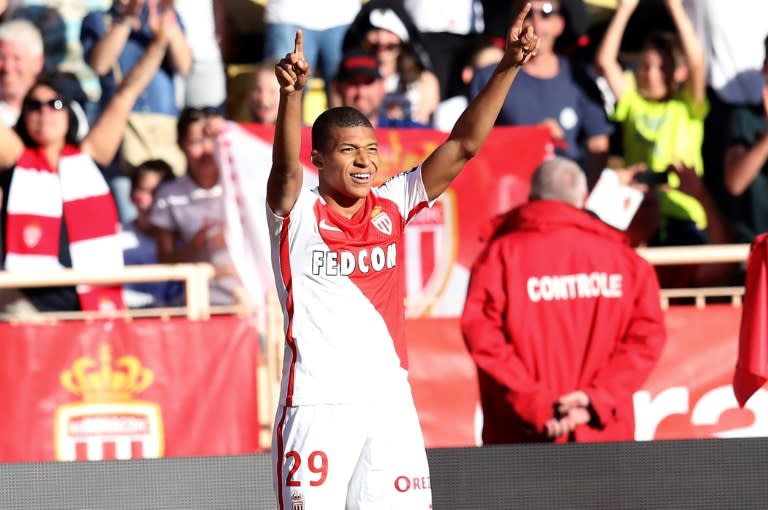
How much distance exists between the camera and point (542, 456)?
5945 millimetres

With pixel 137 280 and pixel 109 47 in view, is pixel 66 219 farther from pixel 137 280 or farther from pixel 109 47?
pixel 109 47

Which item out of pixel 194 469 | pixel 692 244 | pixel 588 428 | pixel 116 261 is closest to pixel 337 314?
pixel 194 469

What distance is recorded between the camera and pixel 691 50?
8.02 m

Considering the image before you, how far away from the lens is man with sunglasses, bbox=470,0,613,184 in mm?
8031

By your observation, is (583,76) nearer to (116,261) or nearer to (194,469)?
(116,261)

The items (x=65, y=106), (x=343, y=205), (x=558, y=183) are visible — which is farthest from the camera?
(x=65, y=106)

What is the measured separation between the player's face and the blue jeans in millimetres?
4040

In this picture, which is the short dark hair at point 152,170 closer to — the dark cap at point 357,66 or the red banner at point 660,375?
the dark cap at point 357,66

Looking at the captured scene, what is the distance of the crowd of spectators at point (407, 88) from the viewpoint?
7.93 meters

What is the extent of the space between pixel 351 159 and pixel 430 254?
377 centimetres

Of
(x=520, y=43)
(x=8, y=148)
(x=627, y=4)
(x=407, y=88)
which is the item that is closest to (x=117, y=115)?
(x=8, y=148)

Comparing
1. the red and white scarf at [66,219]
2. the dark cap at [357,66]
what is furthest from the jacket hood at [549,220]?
the red and white scarf at [66,219]

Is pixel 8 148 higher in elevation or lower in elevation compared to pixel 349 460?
higher

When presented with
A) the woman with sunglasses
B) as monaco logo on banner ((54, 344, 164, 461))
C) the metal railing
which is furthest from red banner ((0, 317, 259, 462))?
the woman with sunglasses
